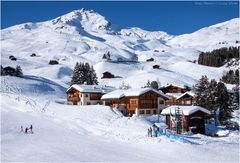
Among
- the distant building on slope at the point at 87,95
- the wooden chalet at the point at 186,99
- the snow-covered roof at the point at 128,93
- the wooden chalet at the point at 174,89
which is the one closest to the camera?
the snow-covered roof at the point at 128,93

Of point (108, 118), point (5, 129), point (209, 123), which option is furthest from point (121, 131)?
point (209, 123)

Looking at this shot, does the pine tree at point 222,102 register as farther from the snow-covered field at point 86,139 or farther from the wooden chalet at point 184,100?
the wooden chalet at point 184,100

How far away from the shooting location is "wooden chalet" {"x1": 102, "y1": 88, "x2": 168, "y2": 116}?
6194cm

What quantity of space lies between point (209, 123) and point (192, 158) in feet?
93.3

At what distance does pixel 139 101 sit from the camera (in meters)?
61.7

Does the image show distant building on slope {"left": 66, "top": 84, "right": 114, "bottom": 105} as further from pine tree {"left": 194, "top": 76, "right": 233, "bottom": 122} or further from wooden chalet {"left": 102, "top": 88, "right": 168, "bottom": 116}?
pine tree {"left": 194, "top": 76, "right": 233, "bottom": 122}

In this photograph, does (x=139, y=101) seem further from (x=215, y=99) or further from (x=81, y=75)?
(x=81, y=75)

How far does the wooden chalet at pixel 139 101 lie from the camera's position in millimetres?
61938

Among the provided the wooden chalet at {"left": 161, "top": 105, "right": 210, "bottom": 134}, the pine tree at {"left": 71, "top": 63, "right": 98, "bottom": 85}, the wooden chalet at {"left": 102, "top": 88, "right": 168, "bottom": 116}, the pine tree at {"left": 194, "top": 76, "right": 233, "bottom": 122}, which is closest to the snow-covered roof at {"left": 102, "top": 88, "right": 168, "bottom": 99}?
the wooden chalet at {"left": 102, "top": 88, "right": 168, "bottom": 116}

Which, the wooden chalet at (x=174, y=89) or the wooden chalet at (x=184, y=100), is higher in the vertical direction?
the wooden chalet at (x=174, y=89)

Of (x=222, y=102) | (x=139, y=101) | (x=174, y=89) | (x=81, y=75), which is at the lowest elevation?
(x=222, y=102)

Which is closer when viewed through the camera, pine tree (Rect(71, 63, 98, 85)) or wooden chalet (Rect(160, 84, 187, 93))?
pine tree (Rect(71, 63, 98, 85))

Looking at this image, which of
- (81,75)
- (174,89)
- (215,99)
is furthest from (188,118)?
(174,89)

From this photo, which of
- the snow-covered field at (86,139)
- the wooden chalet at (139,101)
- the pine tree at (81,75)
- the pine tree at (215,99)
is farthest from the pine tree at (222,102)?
the pine tree at (81,75)
